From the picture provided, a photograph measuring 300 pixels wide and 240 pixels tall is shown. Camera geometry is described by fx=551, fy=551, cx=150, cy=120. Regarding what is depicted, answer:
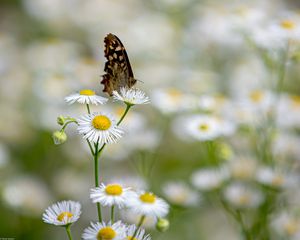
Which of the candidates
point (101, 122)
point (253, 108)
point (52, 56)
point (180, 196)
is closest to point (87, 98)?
point (101, 122)

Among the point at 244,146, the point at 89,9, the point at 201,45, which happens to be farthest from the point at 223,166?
the point at 89,9

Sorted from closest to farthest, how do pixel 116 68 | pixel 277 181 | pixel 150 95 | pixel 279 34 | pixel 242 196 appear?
pixel 116 68 < pixel 277 181 < pixel 242 196 < pixel 279 34 < pixel 150 95

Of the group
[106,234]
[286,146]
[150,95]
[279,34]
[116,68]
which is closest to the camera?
[106,234]

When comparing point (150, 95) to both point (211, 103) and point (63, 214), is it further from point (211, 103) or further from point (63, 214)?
point (63, 214)

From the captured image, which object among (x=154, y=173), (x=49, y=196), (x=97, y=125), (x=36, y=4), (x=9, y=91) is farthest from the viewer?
Result: (x=36, y=4)

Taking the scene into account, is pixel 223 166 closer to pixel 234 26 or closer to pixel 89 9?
pixel 234 26
